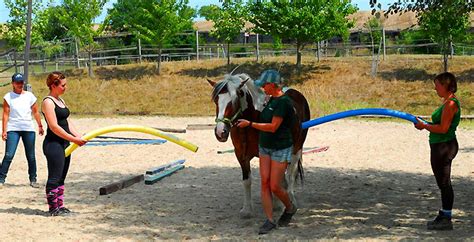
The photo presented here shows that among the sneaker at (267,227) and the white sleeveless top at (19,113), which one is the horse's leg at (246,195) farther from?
the white sleeveless top at (19,113)

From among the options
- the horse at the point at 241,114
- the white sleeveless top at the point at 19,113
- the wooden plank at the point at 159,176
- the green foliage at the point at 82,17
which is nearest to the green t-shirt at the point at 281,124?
the horse at the point at 241,114

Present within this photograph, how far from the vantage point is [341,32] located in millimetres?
33781

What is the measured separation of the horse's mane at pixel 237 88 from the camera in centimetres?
734

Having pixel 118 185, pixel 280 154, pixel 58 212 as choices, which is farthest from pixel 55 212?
pixel 280 154

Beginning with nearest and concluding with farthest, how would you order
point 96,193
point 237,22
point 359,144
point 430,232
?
point 430,232, point 96,193, point 359,144, point 237,22

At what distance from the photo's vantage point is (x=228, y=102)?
728 cm

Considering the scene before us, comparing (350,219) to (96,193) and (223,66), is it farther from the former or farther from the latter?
(223,66)

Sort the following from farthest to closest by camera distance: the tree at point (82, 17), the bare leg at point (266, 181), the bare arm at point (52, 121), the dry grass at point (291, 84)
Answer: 1. the tree at point (82, 17)
2. the dry grass at point (291, 84)
3. the bare arm at point (52, 121)
4. the bare leg at point (266, 181)

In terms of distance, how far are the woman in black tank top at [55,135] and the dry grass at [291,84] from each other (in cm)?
1787

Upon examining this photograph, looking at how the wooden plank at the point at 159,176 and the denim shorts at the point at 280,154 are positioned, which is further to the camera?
the wooden plank at the point at 159,176

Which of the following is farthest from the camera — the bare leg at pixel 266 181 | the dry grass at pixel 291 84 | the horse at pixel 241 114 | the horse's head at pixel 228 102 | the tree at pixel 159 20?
the tree at pixel 159 20

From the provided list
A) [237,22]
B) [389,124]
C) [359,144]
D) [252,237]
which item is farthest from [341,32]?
[252,237]

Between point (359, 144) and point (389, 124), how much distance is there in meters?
5.86

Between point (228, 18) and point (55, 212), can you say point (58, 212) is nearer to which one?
point (55, 212)
